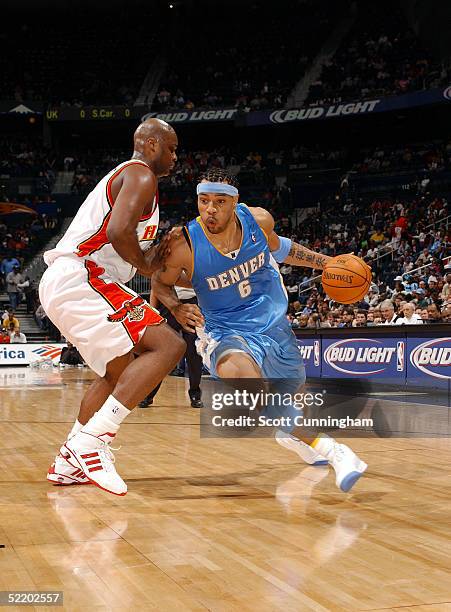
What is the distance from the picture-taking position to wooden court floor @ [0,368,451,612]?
81.4 inches

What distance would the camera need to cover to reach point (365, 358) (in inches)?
394

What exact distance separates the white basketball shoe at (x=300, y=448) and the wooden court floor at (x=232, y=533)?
0.07 metres

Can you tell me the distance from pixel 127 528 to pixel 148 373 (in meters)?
0.91

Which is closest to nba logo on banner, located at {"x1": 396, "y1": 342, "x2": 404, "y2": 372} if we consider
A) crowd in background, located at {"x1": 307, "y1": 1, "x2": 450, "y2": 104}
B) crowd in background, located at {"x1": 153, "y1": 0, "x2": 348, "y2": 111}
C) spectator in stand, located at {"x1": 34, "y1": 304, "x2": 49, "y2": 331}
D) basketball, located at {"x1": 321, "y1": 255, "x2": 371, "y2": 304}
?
basketball, located at {"x1": 321, "y1": 255, "x2": 371, "y2": 304}

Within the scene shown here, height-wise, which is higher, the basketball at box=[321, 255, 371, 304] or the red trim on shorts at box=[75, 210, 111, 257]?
the red trim on shorts at box=[75, 210, 111, 257]

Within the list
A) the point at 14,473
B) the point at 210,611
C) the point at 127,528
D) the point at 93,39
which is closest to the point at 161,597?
the point at 210,611

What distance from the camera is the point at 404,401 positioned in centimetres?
848

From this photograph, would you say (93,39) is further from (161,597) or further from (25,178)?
(161,597)

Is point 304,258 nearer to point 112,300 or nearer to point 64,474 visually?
→ point 112,300

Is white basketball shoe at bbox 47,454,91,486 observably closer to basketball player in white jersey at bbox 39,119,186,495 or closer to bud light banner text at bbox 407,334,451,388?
basketball player in white jersey at bbox 39,119,186,495

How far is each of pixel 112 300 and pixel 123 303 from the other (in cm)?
6

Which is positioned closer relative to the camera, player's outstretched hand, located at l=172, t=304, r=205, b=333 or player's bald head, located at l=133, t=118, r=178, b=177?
player's outstretched hand, located at l=172, t=304, r=205, b=333

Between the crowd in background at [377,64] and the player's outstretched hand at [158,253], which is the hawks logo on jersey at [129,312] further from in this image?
the crowd in background at [377,64]

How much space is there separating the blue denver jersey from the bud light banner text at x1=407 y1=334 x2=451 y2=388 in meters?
5.30
